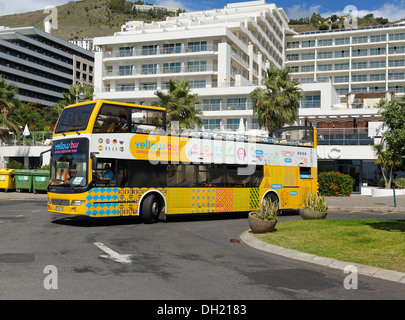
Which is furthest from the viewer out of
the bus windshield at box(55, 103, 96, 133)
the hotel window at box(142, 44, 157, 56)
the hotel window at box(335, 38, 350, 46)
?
the hotel window at box(335, 38, 350, 46)

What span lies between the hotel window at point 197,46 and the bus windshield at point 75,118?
50.0 m

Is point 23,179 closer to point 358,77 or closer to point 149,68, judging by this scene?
point 149,68

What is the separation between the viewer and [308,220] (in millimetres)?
15031

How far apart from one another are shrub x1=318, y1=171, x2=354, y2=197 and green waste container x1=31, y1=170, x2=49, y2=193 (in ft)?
69.6

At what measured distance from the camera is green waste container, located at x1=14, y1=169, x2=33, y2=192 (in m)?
30.0

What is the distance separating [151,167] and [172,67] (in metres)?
50.2

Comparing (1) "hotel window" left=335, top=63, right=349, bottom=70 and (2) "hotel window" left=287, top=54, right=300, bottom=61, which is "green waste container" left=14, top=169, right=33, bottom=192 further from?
(2) "hotel window" left=287, top=54, right=300, bottom=61

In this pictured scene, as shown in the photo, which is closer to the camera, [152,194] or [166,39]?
[152,194]

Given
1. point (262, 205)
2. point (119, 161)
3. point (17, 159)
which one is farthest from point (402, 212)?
point (17, 159)

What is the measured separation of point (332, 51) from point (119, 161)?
93786mm

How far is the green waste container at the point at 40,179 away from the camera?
29516mm

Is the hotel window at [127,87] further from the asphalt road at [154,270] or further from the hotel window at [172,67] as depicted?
the asphalt road at [154,270]

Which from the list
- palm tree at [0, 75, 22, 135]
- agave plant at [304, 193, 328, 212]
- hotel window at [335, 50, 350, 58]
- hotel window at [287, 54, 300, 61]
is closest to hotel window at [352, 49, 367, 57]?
hotel window at [335, 50, 350, 58]

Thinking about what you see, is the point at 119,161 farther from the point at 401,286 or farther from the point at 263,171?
the point at 401,286
